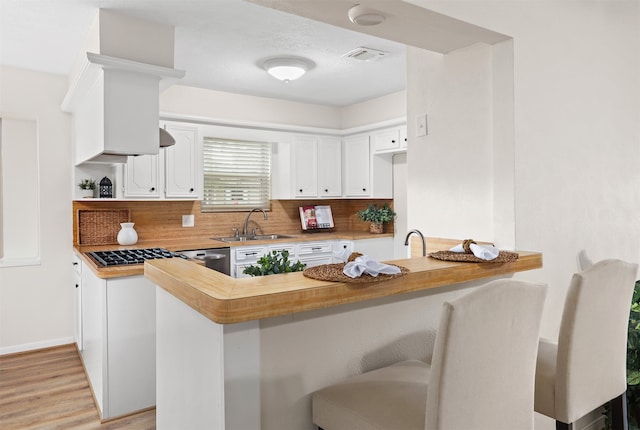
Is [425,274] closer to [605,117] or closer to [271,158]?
[605,117]

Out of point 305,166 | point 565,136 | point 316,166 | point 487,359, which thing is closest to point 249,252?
point 305,166

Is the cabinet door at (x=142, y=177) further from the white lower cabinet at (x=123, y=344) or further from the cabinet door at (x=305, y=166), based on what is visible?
the cabinet door at (x=305, y=166)

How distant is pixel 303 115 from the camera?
5.45 m

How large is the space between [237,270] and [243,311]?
10.8ft

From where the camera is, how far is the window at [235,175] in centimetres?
498

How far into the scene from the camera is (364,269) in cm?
142

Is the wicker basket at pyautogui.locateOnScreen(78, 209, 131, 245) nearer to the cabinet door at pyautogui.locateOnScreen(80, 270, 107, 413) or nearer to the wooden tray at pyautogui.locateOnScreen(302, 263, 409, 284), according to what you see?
the cabinet door at pyautogui.locateOnScreen(80, 270, 107, 413)

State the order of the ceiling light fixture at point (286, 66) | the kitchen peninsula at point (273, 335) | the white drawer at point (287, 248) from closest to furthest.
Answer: the kitchen peninsula at point (273, 335), the ceiling light fixture at point (286, 66), the white drawer at point (287, 248)

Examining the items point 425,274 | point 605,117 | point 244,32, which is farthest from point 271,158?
point 425,274

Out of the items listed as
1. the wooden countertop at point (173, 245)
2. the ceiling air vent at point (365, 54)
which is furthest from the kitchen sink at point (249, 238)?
the ceiling air vent at point (365, 54)

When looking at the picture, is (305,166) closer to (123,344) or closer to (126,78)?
(126,78)

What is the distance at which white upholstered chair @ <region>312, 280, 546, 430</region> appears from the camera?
1109 mm

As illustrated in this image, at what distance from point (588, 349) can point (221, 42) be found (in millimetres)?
3022

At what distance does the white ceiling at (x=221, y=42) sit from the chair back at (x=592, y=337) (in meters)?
2.31
